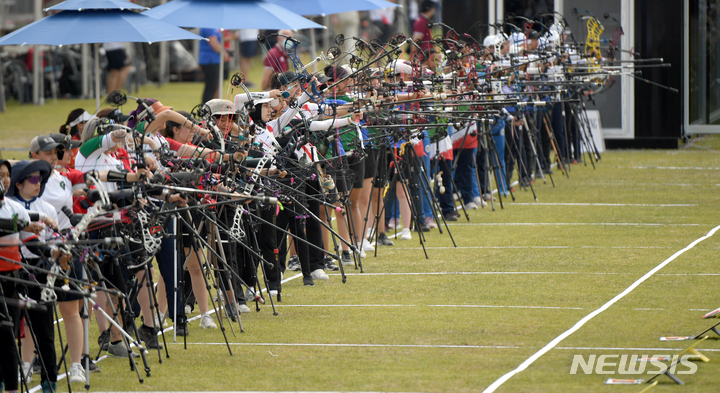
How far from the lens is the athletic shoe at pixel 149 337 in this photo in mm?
6551

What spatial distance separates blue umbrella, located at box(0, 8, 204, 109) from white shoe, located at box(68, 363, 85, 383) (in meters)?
3.39

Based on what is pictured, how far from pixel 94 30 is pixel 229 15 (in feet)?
6.42

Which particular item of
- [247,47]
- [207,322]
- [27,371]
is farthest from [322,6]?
[247,47]

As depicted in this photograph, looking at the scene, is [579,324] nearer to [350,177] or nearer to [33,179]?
[350,177]

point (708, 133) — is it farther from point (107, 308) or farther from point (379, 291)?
point (107, 308)

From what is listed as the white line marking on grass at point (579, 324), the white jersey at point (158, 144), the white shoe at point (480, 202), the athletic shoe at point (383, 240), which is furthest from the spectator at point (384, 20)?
the white jersey at point (158, 144)

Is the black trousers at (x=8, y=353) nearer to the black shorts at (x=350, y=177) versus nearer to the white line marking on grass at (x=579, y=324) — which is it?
the white line marking on grass at (x=579, y=324)

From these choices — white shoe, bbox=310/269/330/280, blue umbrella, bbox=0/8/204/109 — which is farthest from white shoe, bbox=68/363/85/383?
blue umbrella, bbox=0/8/204/109

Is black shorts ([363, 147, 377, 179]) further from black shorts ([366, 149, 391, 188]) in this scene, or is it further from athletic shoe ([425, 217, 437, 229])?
athletic shoe ([425, 217, 437, 229])

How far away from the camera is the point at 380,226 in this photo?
1037 centimetres

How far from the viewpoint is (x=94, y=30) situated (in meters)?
8.63

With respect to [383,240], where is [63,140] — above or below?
above

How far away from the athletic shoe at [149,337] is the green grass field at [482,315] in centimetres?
11

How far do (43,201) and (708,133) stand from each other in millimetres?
14379
